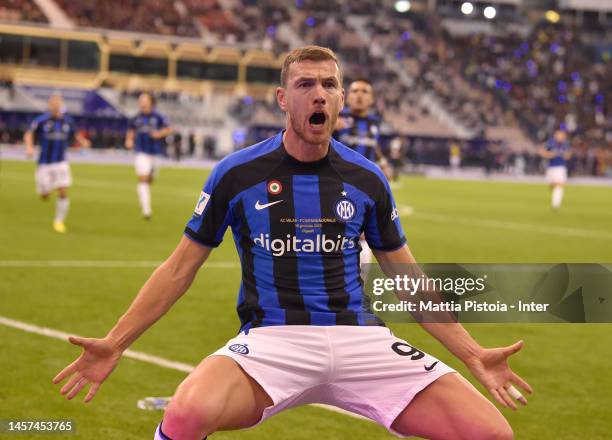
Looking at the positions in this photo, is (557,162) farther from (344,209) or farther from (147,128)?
(344,209)

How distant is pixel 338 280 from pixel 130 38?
5873 cm

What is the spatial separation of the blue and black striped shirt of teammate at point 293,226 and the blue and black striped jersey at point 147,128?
15830mm

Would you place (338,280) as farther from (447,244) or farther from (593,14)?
(593,14)

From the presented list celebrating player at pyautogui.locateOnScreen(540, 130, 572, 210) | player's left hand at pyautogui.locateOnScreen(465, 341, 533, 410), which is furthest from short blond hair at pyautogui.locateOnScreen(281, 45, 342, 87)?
celebrating player at pyautogui.locateOnScreen(540, 130, 572, 210)

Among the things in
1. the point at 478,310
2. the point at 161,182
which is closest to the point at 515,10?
the point at 161,182

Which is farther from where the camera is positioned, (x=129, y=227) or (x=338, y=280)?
(x=129, y=227)

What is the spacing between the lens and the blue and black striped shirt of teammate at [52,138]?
57.5 feet

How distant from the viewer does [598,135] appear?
6400 centimetres

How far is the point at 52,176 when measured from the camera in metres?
17.6

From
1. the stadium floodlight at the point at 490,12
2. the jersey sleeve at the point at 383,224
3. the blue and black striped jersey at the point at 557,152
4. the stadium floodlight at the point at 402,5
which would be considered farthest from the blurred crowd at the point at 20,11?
the jersey sleeve at the point at 383,224

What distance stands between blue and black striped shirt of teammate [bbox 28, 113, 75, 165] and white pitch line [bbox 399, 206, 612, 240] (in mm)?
8514

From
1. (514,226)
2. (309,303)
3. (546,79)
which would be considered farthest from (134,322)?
(546,79)

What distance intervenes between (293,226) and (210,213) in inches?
14.2

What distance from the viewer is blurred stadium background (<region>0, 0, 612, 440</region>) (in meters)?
7.39
